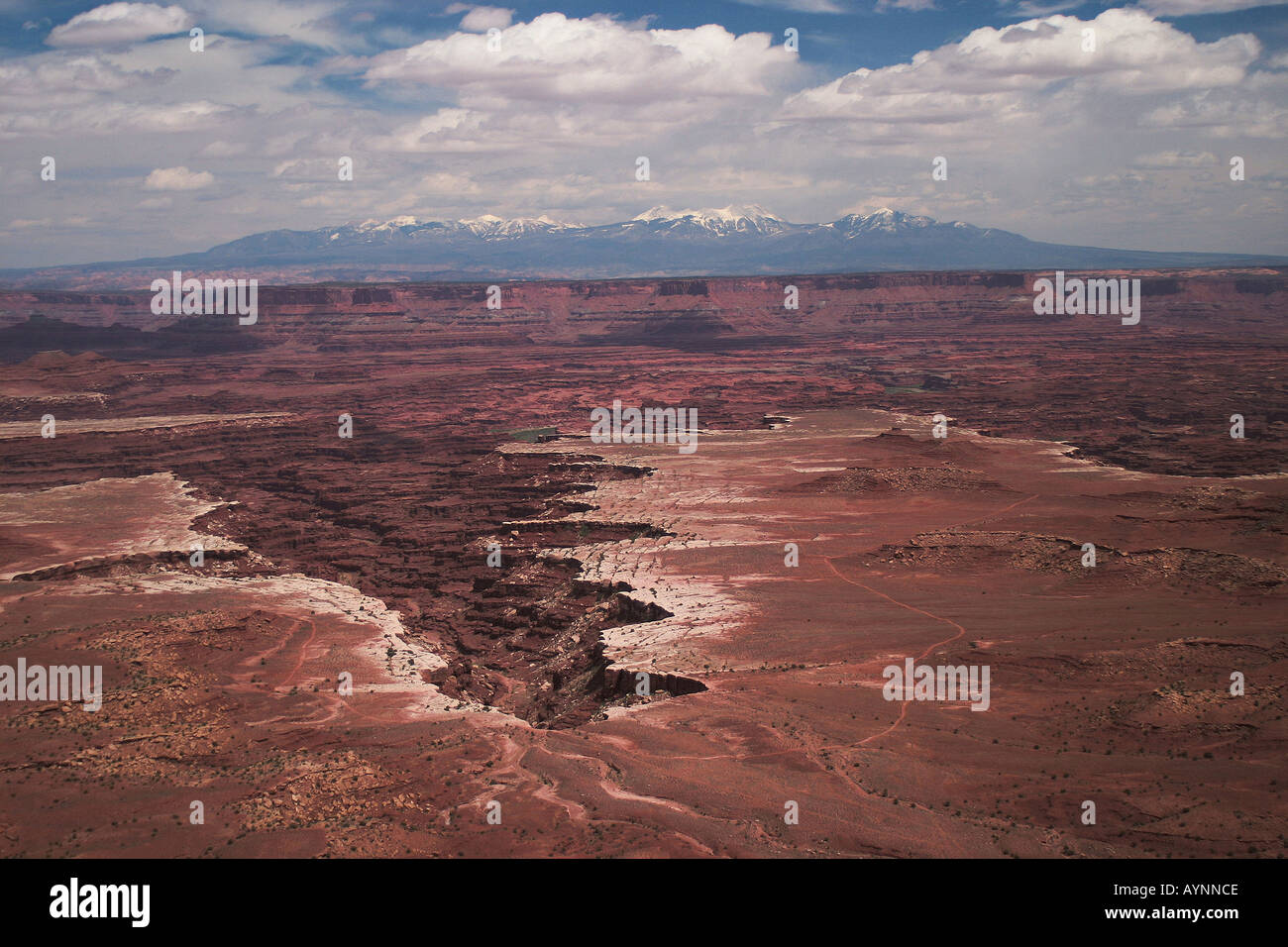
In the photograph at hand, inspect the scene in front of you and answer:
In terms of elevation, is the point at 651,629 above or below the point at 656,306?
below

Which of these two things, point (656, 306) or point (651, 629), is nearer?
point (651, 629)

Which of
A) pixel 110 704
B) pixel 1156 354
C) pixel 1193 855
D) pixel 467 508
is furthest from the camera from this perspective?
pixel 1156 354

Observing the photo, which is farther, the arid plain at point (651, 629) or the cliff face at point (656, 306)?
the cliff face at point (656, 306)

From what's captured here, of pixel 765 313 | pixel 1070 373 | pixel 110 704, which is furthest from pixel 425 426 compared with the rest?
pixel 765 313

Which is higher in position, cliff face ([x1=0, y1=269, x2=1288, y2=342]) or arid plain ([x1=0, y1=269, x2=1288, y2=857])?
cliff face ([x1=0, y1=269, x2=1288, y2=342])

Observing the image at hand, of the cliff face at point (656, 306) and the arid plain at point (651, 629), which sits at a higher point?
the cliff face at point (656, 306)

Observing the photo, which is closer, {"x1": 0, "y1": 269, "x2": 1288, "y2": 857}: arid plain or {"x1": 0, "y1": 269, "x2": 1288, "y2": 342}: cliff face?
{"x1": 0, "y1": 269, "x2": 1288, "y2": 857}: arid plain

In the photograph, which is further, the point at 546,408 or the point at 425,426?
the point at 546,408

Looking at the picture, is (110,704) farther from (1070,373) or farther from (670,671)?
(1070,373)
